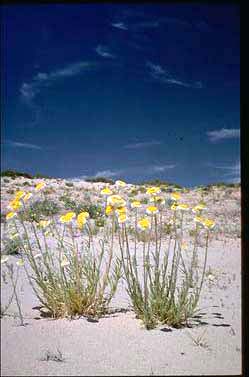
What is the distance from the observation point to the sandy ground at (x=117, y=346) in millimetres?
2438

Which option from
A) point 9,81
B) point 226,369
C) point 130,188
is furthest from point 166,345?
point 9,81

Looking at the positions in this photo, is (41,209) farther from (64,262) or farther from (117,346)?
(117,346)

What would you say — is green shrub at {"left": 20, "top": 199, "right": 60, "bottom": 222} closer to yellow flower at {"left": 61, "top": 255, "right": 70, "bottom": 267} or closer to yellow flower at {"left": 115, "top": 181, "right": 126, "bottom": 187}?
yellow flower at {"left": 61, "top": 255, "right": 70, "bottom": 267}

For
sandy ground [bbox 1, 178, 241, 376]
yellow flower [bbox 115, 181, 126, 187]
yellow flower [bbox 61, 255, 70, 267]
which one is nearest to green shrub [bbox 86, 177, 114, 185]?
yellow flower [bbox 115, 181, 126, 187]

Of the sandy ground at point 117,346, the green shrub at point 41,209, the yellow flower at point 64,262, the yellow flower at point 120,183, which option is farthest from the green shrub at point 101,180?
the sandy ground at point 117,346

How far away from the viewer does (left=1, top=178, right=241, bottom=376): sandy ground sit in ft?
8.00

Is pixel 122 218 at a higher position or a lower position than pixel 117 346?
higher

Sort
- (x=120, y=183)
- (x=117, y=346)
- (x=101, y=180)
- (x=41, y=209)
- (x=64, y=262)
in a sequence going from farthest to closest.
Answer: (x=41, y=209) < (x=101, y=180) < (x=120, y=183) < (x=64, y=262) < (x=117, y=346)

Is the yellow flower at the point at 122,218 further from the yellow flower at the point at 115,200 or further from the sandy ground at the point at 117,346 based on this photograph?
the sandy ground at the point at 117,346

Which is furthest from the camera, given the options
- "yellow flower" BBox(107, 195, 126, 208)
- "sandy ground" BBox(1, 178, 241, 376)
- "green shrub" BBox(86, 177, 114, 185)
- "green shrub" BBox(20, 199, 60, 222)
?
"green shrub" BBox(20, 199, 60, 222)

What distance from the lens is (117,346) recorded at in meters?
2.50

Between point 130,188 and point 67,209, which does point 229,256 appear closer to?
point 130,188

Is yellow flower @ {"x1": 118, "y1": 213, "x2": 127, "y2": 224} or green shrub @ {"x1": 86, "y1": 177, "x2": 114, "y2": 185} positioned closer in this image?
yellow flower @ {"x1": 118, "y1": 213, "x2": 127, "y2": 224}

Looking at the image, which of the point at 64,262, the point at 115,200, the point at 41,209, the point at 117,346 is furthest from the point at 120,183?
the point at 117,346
